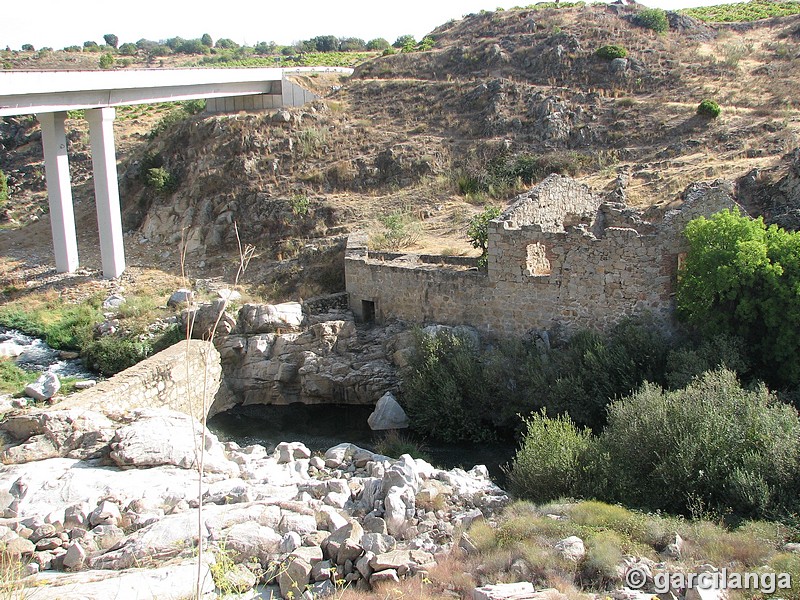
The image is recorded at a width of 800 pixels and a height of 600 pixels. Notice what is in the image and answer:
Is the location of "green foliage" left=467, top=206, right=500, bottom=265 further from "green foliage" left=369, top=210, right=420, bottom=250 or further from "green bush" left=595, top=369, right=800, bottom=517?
"green bush" left=595, top=369, right=800, bottom=517

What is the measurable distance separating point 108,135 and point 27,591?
18996 millimetres

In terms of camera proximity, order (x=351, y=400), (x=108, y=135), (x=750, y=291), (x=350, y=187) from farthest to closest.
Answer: (x=350, y=187)
(x=108, y=135)
(x=351, y=400)
(x=750, y=291)

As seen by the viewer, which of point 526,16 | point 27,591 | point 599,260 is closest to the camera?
point 27,591

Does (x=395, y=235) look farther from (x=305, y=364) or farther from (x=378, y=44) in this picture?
(x=378, y=44)

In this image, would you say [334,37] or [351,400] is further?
[334,37]

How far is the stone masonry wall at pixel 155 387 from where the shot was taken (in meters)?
14.0

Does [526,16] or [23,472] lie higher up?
[526,16]

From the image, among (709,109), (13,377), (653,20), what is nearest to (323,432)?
(13,377)

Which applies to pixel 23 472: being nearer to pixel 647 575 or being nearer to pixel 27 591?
pixel 27 591

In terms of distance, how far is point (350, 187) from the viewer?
2658 cm

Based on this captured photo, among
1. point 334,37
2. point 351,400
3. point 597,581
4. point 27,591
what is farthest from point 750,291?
point 334,37

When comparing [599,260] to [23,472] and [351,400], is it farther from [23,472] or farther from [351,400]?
[23,472]

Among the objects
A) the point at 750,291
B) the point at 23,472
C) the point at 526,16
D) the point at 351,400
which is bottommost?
the point at 351,400

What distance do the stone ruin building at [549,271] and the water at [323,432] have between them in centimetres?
300
